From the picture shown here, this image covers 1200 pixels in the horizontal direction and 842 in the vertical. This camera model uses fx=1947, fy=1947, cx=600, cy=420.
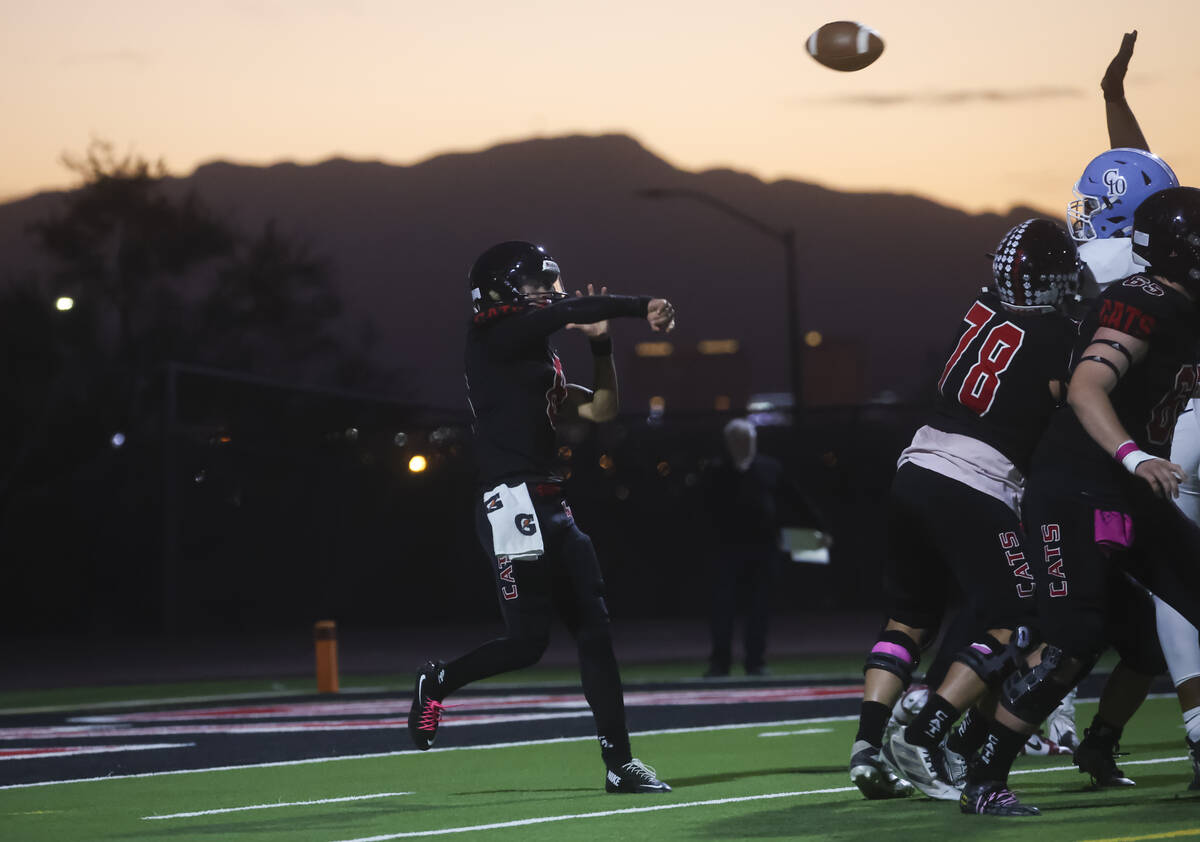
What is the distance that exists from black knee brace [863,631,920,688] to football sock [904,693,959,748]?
22 cm

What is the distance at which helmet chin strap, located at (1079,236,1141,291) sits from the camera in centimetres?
841

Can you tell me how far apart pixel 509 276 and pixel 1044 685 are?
113 inches

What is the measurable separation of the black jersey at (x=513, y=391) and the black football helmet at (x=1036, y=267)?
185cm

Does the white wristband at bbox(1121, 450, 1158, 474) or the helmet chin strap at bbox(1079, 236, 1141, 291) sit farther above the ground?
the helmet chin strap at bbox(1079, 236, 1141, 291)

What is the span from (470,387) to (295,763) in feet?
9.64

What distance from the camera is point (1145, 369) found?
688 cm

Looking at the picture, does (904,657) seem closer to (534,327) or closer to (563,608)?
(563,608)

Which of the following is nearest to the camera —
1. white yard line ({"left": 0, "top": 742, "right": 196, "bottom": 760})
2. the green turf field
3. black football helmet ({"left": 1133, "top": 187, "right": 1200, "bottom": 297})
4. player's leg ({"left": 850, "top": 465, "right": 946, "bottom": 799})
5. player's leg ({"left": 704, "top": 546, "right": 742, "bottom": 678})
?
black football helmet ({"left": 1133, "top": 187, "right": 1200, "bottom": 297})

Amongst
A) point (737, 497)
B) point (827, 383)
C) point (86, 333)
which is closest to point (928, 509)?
point (737, 497)

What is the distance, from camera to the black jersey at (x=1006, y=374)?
748 centimetres

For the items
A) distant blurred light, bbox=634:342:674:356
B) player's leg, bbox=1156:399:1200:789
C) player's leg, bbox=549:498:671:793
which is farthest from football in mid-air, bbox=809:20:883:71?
distant blurred light, bbox=634:342:674:356

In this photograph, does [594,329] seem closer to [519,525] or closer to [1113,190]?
[519,525]

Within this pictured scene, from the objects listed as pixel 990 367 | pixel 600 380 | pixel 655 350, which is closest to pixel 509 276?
pixel 600 380

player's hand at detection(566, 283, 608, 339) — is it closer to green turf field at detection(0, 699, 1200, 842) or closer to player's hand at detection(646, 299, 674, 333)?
player's hand at detection(646, 299, 674, 333)
